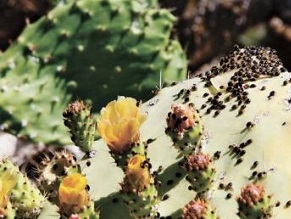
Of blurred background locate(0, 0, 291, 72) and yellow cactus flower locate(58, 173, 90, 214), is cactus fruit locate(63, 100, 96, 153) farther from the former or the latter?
blurred background locate(0, 0, 291, 72)

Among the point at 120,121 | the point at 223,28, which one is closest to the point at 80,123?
the point at 120,121

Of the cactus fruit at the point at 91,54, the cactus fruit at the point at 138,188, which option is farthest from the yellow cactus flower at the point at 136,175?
the cactus fruit at the point at 91,54

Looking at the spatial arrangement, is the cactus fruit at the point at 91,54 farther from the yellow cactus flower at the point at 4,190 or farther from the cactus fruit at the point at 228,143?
the yellow cactus flower at the point at 4,190

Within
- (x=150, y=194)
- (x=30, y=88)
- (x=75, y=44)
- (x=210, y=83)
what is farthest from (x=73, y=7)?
(x=150, y=194)

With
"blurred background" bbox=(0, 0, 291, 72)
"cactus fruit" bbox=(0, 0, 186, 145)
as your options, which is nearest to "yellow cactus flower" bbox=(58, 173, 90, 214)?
"cactus fruit" bbox=(0, 0, 186, 145)

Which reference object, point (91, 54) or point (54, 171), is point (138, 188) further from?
point (91, 54)

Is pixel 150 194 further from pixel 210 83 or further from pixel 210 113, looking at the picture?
pixel 210 83
